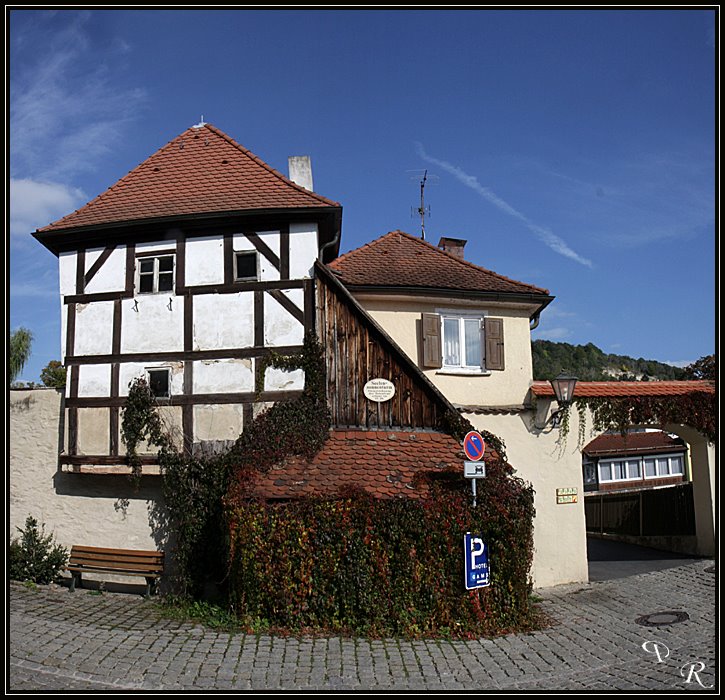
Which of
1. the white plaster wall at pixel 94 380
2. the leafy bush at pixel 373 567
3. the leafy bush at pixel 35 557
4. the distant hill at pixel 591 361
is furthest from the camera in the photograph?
the distant hill at pixel 591 361

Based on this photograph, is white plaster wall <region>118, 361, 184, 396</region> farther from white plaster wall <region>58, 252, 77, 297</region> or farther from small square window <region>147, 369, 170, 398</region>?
white plaster wall <region>58, 252, 77, 297</region>

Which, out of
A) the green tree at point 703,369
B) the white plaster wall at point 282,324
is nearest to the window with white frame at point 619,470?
the green tree at point 703,369

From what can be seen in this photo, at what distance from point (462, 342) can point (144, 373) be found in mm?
6553

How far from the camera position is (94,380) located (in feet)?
43.9

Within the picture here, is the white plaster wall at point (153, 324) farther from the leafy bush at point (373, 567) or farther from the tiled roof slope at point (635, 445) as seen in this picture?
the tiled roof slope at point (635, 445)

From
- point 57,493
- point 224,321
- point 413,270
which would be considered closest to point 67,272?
point 224,321

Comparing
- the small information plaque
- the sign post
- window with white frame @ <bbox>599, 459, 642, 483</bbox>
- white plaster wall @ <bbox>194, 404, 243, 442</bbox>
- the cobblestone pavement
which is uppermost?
white plaster wall @ <bbox>194, 404, 243, 442</bbox>

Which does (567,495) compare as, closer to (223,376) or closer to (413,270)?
(413,270)

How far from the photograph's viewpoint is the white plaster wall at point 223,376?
12.9 metres

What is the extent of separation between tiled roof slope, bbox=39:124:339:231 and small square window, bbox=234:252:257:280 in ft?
2.97

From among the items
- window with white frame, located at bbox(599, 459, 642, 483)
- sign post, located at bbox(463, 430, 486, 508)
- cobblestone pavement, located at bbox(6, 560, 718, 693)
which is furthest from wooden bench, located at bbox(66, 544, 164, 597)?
window with white frame, located at bbox(599, 459, 642, 483)

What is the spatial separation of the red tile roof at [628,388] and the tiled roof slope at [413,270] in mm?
2201

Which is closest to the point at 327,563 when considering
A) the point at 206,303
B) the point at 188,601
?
the point at 188,601

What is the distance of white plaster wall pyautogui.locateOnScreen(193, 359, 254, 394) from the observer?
12.9 meters
